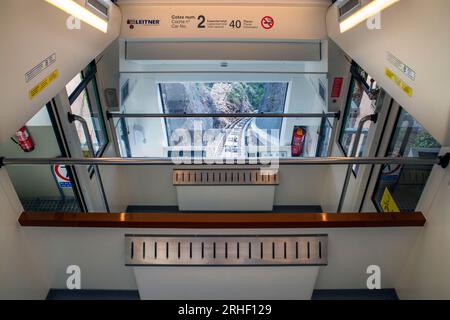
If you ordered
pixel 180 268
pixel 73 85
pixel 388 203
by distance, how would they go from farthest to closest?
pixel 73 85, pixel 388 203, pixel 180 268

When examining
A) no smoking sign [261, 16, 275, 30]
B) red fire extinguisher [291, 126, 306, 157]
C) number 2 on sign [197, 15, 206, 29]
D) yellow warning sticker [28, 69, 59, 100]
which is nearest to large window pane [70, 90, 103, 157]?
yellow warning sticker [28, 69, 59, 100]

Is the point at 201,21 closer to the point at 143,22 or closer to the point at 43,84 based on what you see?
the point at 143,22

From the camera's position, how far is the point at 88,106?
2.61 meters

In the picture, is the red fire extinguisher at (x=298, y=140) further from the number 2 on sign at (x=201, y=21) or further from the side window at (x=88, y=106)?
the side window at (x=88, y=106)

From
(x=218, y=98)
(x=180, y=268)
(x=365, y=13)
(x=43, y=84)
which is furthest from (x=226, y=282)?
(x=218, y=98)

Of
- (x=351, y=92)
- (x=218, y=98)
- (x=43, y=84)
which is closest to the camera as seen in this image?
(x=43, y=84)

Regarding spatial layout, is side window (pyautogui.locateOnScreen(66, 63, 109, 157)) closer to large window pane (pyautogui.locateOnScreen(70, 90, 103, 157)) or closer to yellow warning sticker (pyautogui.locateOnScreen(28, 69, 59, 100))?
large window pane (pyautogui.locateOnScreen(70, 90, 103, 157))

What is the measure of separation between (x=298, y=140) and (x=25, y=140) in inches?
133

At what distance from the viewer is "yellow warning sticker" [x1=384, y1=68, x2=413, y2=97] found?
48.9 inches

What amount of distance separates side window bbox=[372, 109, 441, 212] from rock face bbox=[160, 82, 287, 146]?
7.93 ft

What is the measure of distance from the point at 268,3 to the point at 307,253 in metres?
1.96

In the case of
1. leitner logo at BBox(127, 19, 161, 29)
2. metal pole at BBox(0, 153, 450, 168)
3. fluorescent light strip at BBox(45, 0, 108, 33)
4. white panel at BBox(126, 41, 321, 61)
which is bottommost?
metal pole at BBox(0, 153, 450, 168)

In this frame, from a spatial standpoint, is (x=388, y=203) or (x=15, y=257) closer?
(x=15, y=257)

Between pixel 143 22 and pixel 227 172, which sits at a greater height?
pixel 143 22
